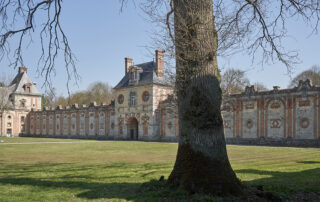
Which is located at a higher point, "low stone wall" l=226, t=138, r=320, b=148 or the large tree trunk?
the large tree trunk

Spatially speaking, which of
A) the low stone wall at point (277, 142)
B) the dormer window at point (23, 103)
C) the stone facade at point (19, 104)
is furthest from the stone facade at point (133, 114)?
the stone facade at point (19, 104)

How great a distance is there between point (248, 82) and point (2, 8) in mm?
49668

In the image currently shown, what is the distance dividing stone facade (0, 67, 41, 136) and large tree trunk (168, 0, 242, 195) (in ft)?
192

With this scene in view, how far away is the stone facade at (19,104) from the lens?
59156 millimetres

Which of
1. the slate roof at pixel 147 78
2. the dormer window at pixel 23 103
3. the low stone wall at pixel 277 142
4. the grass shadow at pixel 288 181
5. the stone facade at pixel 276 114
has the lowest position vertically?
the low stone wall at pixel 277 142

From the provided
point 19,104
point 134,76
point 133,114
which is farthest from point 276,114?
point 19,104

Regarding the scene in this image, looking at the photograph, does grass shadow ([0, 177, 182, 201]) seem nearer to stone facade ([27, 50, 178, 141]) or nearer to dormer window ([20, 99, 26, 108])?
stone facade ([27, 50, 178, 141])

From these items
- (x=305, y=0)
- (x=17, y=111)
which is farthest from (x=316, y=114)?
(x=17, y=111)

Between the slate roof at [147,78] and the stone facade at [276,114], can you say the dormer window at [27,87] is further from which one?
the stone facade at [276,114]

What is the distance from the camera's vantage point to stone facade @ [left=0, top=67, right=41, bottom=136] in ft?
194

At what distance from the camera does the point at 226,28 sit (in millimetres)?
8000

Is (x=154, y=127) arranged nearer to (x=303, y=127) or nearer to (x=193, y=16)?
(x=303, y=127)

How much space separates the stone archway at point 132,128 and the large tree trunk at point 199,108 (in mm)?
35755

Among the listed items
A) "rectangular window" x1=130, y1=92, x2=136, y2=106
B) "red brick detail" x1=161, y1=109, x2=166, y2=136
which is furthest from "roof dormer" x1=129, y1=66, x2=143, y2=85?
"red brick detail" x1=161, y1=109, x2=166, y2=136
